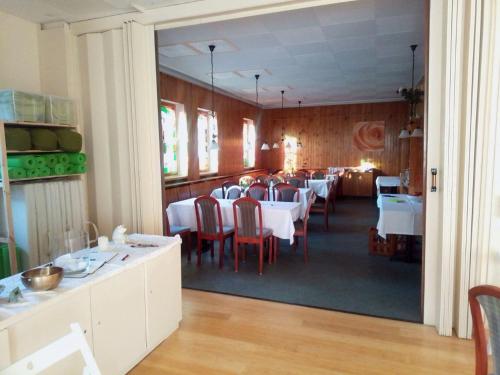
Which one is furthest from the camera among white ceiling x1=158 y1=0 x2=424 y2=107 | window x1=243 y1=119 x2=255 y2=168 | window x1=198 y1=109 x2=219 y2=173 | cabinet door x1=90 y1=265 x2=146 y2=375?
window x1=243 y1=119 x2=255 y2=168

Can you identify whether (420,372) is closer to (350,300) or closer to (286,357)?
(286,357)

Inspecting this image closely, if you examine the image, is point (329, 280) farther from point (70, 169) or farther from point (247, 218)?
point (70, 169)

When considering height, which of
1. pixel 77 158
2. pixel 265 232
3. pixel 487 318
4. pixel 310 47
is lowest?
pixel 265 232

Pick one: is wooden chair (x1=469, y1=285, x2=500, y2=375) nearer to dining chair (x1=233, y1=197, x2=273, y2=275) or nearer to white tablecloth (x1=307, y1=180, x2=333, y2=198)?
dining chair (x1=233, y1=197, x2=273, y2=275)

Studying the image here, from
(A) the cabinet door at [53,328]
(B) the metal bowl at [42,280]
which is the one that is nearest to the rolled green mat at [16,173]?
(B) the metal bowl at [42,280]

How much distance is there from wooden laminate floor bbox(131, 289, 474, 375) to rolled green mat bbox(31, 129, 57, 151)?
1.89 m

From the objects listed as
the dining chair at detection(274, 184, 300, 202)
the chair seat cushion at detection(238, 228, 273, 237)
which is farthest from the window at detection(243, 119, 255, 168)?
the chair seat cushion at detection(238, 228, 273, 237)

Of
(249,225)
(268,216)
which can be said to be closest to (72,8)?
(249,225)

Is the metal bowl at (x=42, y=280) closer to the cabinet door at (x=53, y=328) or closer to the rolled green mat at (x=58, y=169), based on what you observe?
the cabinet door at (x=53, y=328)

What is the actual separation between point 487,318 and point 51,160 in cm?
326

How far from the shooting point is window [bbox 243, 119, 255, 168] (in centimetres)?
963

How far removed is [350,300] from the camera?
3283 mm

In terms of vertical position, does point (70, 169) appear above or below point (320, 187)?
→ above

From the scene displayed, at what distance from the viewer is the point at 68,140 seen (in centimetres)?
316
